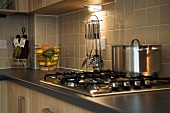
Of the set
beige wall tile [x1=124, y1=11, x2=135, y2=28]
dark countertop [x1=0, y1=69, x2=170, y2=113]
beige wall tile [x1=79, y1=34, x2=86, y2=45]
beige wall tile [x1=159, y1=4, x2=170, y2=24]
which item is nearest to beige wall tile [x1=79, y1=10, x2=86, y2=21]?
beige wall tile [x1=79, y1=34, x2=86, y2=45]

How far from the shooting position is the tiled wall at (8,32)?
2768 mm

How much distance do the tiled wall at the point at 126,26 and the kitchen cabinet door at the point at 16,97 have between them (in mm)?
591

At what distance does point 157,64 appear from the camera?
4.91ft

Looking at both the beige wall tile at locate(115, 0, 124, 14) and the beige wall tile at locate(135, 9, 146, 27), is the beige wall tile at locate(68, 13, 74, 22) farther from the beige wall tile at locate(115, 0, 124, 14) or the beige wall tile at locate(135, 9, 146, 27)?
the beige wall tile at locate(135, 9, 146, 27)

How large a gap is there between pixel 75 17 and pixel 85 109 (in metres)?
1.48

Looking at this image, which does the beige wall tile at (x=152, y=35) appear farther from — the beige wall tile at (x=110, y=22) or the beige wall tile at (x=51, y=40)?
the beige wall tile at (x=51, y=40)

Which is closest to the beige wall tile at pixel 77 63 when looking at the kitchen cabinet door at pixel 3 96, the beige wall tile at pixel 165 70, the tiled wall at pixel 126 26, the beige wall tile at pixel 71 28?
the tiled wall at pixel 126 26

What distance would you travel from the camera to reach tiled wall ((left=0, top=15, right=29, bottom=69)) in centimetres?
277

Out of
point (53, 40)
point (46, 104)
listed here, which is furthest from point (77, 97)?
point (53, 40)

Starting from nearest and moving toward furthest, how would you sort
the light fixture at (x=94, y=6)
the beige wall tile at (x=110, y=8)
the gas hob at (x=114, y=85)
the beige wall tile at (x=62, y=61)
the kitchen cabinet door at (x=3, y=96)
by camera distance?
the gas hob at (x=114, y=85) < the beige wall tile at (x=110, y=8) < the light fixture at (x=94, y=6) < the kitchen cabinet door at (x=3, y=96) < the beige wall tile at (x=62, y=61)

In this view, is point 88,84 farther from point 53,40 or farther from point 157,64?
point 53,40

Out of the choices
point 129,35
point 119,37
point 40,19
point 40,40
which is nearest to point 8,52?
point 40,40

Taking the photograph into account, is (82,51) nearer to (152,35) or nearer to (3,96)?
(3,96)

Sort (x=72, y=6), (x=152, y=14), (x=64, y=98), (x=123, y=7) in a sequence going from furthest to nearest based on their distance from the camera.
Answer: (x=72, y=6) < (x=123, y=7) < (x=152, y=14) < (x=64, y=98)
